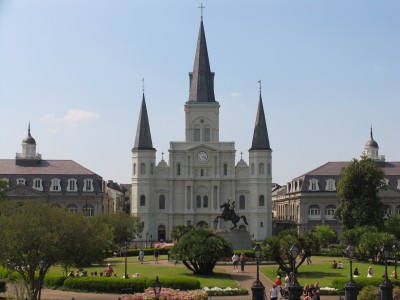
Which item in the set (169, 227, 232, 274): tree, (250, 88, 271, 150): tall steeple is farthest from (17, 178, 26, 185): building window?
(169, 227, 232, 274): tree

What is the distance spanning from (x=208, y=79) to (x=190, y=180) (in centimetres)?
1724

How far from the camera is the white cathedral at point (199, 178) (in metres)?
118

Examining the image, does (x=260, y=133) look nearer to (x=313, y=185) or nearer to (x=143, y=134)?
(x=313, y=185)

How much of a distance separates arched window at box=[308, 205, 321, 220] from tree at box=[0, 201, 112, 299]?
3100 inches

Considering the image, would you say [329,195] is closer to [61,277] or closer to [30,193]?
[30,193]

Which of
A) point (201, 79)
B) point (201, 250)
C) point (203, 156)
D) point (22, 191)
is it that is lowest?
point (201, 250)

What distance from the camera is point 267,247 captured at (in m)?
56.3

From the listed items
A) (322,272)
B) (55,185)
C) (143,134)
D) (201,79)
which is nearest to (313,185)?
(201,79)

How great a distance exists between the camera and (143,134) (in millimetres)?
118188

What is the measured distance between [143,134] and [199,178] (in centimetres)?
1137

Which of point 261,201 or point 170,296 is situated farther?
point 261,201

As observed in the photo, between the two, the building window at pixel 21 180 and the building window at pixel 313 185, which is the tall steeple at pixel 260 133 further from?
the building window at pixel 21 180

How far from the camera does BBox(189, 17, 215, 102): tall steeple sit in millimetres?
121750

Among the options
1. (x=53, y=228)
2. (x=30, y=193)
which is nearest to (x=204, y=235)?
(x=53, y=228)
